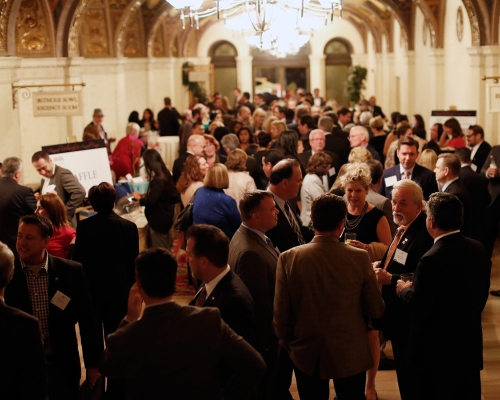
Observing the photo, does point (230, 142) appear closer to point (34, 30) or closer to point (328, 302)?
point (34, 30)

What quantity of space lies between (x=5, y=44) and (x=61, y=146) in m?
1.95

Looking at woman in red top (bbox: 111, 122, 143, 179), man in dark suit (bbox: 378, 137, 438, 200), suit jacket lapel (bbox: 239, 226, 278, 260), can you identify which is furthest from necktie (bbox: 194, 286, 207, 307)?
woman in red top (bbox: 111, 122, 143, 179)

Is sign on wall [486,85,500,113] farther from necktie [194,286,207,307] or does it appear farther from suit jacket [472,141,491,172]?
necktie [194,286,207,307]

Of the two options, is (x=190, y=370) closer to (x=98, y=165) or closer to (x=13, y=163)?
(x=13, y=163)

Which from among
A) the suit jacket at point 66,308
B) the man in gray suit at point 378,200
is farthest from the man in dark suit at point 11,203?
the man in gray suit at point 378,200

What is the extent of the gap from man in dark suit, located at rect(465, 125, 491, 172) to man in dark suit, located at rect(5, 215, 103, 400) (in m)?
6.32

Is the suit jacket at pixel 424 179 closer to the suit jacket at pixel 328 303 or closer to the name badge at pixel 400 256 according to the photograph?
the name badge at pixel 400 256

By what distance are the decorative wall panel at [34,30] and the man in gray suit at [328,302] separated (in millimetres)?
8824

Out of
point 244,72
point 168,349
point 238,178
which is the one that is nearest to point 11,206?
point 238,178

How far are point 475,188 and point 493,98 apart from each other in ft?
8.41

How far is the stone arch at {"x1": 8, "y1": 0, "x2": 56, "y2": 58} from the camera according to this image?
1133 centimetres

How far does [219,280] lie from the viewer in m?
3.40

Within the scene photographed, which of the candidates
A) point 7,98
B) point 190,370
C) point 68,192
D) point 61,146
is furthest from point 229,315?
point 7,98

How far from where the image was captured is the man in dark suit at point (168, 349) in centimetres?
272
